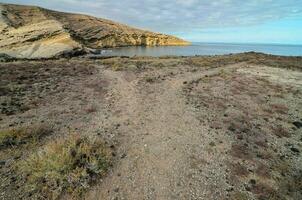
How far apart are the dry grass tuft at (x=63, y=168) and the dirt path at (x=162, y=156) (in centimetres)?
71

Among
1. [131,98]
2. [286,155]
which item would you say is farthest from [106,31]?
[286,155]

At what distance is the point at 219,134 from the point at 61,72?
23.7 meters

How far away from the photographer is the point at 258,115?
20359mm

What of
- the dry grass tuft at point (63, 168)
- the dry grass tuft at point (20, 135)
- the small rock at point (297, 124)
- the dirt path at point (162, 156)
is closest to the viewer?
the dry grass tuft at point (63, 168)

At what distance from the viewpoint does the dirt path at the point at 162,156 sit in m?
10.6

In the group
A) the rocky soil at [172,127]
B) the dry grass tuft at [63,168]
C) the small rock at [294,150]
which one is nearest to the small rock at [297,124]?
the rocky soil at [172,127]

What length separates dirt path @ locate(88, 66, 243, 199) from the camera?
1065 cm

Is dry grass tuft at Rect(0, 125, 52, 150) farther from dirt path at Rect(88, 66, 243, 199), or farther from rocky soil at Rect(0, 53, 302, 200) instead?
dirt path at Rect(88, 66, 243, 199)

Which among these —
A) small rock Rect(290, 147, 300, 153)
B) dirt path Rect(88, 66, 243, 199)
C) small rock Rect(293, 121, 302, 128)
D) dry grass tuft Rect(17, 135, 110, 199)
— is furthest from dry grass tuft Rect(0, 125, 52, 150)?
small rock Rect(293, 121, 302, 128)

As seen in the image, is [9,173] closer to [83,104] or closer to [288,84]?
[83,104]

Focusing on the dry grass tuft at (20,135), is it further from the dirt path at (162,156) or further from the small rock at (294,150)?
the small rock at (294,150)

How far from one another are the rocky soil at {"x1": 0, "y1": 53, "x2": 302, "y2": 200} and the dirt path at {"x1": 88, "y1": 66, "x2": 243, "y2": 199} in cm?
5

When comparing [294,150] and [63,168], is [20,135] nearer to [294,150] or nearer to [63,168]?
[63,168]

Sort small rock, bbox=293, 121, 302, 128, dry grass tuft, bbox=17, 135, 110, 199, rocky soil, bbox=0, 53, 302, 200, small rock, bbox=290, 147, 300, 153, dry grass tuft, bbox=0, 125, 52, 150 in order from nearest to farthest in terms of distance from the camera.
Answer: dry grass tuft, bbox=17, 135, 110, 199
rocky soil, bbox=0, 53, 302, 200
dry grass tuft, bbox=0, 125, 52, 150
small rock, bbox=290, 147, 300, 153
small rock, bbox=293, 121, 302, 128
